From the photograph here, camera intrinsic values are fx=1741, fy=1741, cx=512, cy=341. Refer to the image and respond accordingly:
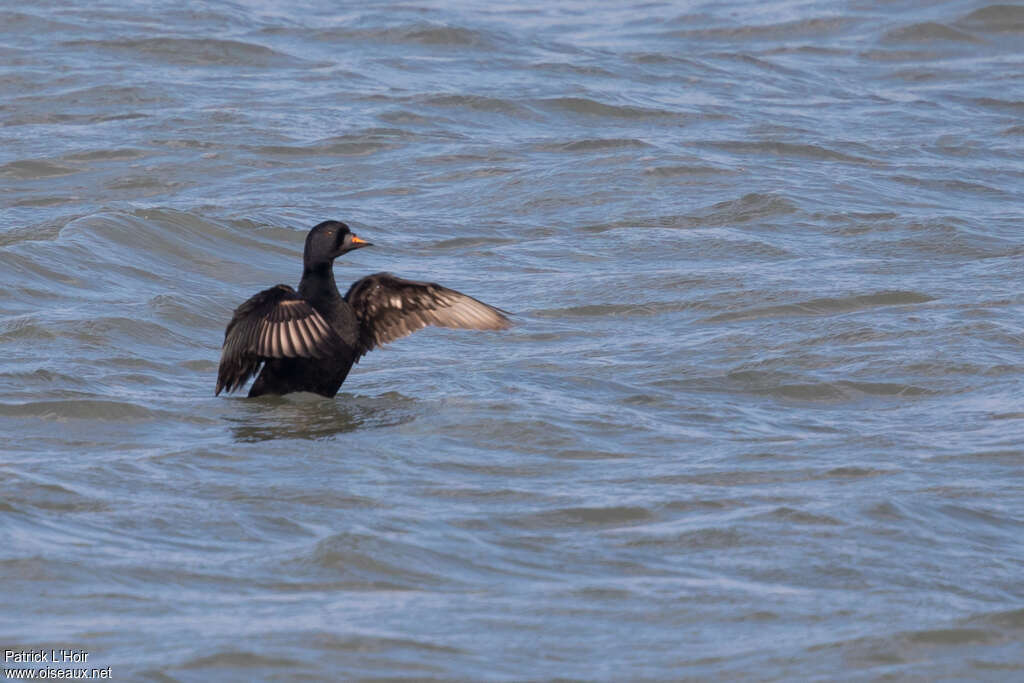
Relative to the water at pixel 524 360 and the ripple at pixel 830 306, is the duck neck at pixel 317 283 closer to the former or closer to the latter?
the water at pixel 524 360

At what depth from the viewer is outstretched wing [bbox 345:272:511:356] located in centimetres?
830

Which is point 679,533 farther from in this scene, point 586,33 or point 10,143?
point 586,33

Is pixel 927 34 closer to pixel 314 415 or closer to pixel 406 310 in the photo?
pixel 406 310

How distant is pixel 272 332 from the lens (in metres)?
7.69

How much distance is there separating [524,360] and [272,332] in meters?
1.61

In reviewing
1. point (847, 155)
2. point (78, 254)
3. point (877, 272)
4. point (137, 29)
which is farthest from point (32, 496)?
point (137, 29)

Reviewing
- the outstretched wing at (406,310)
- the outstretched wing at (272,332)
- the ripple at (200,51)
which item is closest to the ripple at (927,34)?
the ripple at (200,51)

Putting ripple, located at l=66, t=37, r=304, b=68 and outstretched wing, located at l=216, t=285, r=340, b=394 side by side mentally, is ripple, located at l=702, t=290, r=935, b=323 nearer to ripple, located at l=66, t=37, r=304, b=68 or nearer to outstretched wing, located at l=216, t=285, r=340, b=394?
outstretched wing, located at l=216, t=285, r=340, b=394

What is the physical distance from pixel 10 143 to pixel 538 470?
794 cm

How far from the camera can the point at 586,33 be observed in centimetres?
1891

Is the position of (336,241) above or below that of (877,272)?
above

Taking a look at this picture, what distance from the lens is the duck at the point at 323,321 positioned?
7.72 m

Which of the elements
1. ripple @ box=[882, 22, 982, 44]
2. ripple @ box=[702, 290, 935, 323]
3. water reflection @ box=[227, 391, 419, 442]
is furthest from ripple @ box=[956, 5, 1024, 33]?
water reflection @ box=[227, 391, 419, 442]

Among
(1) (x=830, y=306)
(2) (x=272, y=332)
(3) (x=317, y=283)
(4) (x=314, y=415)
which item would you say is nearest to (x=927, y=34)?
(1) (x=830, y=306)
